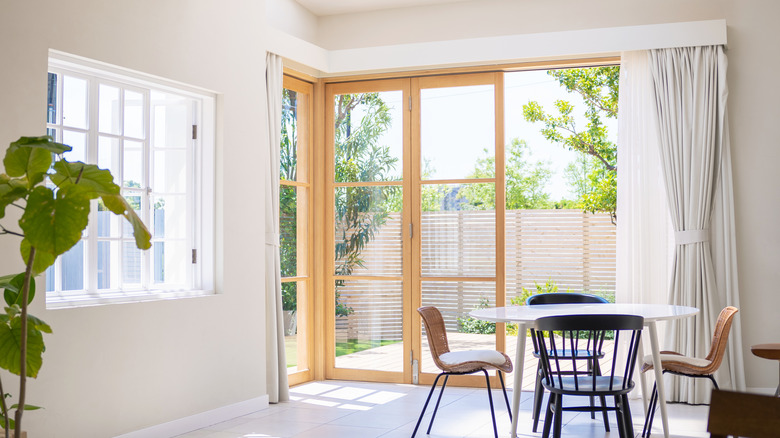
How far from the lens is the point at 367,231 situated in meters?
6.63

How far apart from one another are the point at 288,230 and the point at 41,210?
432 centimetres

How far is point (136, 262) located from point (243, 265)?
2.97 feet

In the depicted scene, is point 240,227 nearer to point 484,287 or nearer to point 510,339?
point 484,287

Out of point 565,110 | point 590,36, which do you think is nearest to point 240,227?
point 590,36

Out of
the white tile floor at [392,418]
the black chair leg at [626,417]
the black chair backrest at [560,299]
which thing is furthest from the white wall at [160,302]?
the black chair leg at [626,417]

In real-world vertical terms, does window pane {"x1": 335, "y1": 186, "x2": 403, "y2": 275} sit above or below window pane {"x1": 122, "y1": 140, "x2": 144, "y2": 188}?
below

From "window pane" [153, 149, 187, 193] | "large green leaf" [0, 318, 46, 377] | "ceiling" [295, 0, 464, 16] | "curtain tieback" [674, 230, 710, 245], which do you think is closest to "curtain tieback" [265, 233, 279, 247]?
"window pane" [153, 149, 187, 193]

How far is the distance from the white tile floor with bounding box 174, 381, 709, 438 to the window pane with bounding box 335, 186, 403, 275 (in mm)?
1096

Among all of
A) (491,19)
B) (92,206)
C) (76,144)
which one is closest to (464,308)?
(491,19)

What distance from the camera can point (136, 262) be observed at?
4480mm

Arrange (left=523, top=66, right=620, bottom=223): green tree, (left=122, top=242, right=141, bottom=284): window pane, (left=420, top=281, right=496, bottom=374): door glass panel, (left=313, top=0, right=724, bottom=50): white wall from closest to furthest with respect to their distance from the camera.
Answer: (left=122, top=242, right=141, bottom=284): window pane
(left=313, top=0, right=724, bottom=50): white wall
(left=420, top=281, right=496, bottom=374): door glass panel
(left=523, top=66, right=620, bottom=223): green tree

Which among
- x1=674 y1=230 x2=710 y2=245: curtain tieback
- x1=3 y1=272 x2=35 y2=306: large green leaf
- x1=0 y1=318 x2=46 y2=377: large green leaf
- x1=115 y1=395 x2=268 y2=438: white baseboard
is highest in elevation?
x1=674 y1=230 x2=710 y2=245: curtain tieback

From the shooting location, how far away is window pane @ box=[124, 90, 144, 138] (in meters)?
4.45

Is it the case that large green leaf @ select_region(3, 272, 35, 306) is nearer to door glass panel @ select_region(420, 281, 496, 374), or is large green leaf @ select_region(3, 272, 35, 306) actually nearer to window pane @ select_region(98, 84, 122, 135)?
window pane @ select_region(98, 84, 122, 135)
